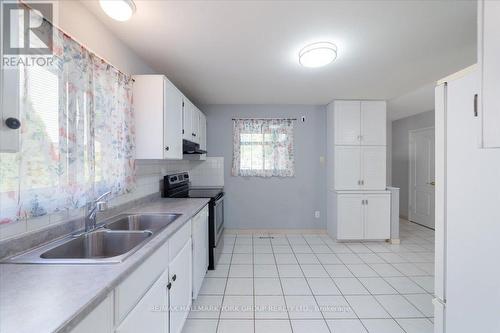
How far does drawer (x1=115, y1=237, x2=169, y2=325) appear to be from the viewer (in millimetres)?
897

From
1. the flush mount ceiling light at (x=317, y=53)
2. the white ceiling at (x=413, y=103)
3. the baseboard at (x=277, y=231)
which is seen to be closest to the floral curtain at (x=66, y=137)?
the flush mount ceiling light at (x=317, y=53)

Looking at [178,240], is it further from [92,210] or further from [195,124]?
[195,124]

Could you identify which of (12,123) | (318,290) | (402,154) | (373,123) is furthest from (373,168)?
(12,123)

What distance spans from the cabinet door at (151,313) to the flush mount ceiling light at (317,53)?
2.04 m

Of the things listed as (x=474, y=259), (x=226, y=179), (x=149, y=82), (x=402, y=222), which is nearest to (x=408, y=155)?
(x=402, y=222)

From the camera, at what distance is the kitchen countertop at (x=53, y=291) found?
62 centimetres

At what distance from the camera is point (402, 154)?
17.2ft

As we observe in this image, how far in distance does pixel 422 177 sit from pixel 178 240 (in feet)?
16.9

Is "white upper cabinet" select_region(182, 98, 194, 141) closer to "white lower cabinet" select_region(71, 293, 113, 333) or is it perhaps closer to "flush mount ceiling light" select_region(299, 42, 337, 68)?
"flush mount ceiling light" select_region(299, 42, 337, 68)

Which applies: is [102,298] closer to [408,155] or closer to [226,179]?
[226,179]

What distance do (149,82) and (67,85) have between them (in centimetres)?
79

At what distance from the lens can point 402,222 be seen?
4.96 m

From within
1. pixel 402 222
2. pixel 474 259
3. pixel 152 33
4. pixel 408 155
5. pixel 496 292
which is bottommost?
pixel 402 222

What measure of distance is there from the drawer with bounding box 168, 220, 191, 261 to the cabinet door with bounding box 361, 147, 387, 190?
119 inches
